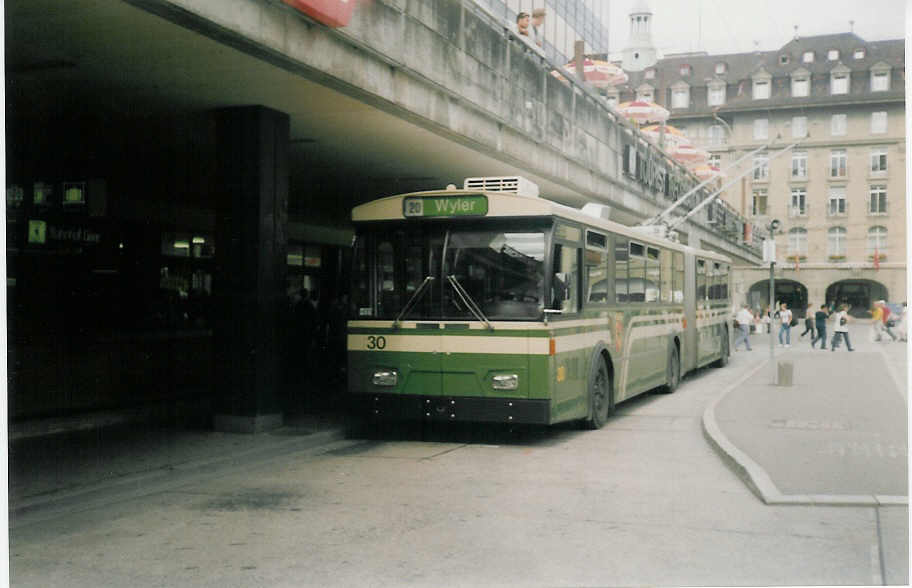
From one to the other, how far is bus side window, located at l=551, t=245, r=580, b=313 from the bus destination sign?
1.02m

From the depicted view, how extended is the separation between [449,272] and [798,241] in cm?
1081

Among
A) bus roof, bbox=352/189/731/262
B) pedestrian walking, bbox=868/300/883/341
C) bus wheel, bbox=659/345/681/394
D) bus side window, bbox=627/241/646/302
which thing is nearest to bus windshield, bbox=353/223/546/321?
bus roof, bbox=352/189/731/262

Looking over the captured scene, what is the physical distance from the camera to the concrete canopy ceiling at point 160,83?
8.52 meters

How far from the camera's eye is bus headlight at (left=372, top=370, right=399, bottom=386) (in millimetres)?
11617

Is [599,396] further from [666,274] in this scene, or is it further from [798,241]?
[798,241]

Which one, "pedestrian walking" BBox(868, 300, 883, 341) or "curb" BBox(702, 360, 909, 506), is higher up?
"pedestrian walking" BBox(868, 300, 883, 341)

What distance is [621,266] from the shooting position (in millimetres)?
13977

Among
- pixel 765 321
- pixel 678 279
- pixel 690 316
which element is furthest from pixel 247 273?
pixel 765 321

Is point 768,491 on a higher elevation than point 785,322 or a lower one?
lower

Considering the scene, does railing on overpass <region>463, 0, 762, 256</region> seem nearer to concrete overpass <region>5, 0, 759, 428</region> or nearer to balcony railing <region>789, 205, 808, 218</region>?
concrete overpass <region>5, 0, 759, 428</region>

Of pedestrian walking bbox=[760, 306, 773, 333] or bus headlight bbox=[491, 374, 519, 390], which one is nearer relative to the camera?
bus headlight bbox=[491, 374, 519, 390]

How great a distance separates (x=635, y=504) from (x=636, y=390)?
23.0 feet

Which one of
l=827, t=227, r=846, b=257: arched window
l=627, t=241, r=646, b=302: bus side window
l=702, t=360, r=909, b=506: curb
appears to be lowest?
l=702, t=360, r=909, b=506: curb

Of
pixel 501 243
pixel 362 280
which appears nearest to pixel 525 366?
pixel 501 243
